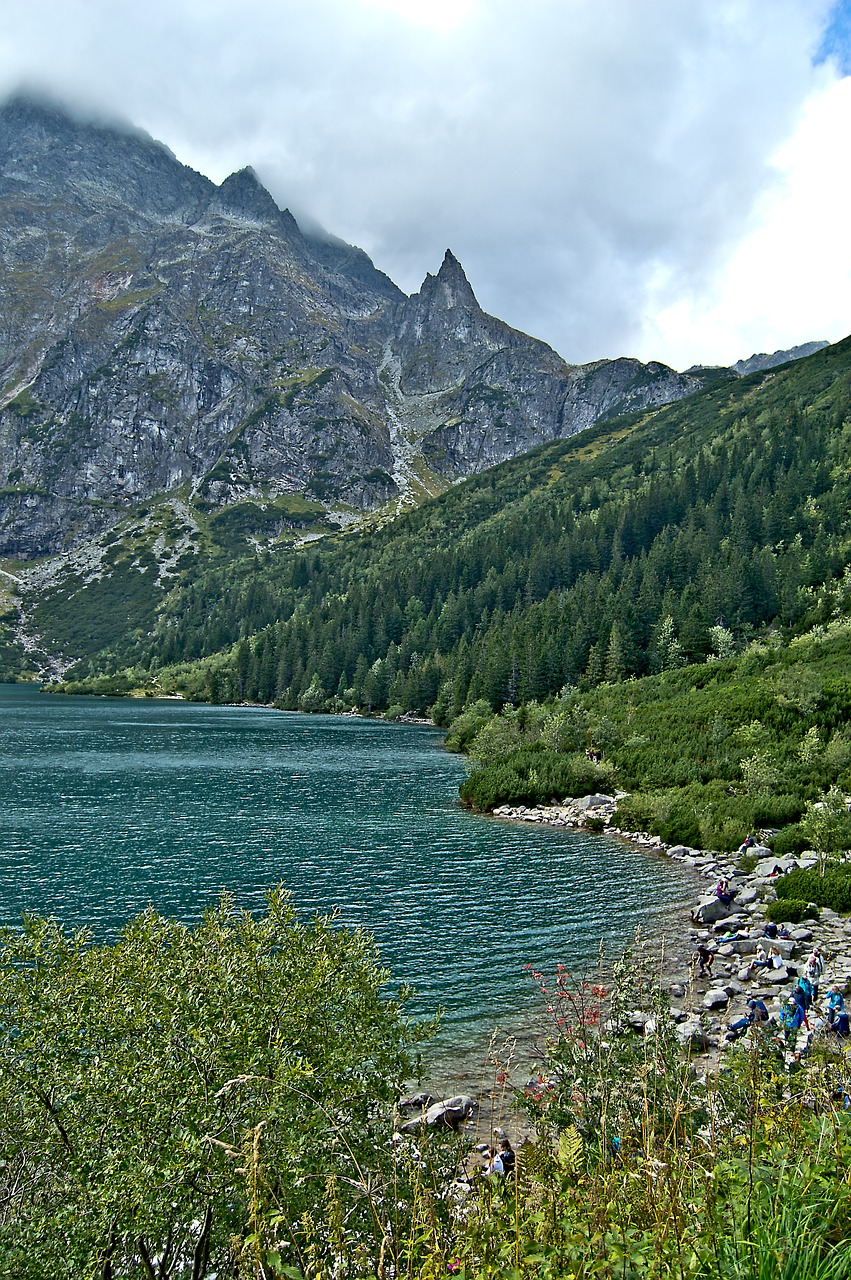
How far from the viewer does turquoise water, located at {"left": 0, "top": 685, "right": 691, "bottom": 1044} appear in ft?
93.5

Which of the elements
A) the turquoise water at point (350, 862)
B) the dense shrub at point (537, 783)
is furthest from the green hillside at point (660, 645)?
the turquoise water at point (350, 862)

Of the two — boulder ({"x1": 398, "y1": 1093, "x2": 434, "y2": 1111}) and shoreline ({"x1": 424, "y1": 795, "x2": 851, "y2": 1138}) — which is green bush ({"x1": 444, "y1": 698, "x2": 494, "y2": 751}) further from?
boulder ({"x1": 398, "y1": 1093, "x2": 434, "y2": 1111})

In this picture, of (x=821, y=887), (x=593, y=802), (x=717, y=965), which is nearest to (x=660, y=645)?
(x=593, y=802)

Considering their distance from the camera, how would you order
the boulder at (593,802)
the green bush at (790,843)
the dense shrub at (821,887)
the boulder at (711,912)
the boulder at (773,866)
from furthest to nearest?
the boulder at (593,802) < the green bush at (790,843) < the boulder at (773,866) < the dense shrub at (821,887) < the boulder at (711,912)

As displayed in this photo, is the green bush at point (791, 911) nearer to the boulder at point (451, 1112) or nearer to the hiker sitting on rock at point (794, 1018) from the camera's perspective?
the hiker sitting on rock at point (794, 1018)

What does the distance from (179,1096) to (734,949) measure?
2439 cm

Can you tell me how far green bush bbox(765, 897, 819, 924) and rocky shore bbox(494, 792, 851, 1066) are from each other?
0.40 meters

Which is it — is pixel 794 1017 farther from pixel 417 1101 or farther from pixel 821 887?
pixel 821 887

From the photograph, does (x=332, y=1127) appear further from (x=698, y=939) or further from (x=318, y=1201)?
(x=698, y=939)

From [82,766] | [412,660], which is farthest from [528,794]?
[412,660]

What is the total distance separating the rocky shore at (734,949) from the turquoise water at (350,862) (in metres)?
2.05

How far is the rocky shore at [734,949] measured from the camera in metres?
21.0

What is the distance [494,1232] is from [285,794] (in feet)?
194

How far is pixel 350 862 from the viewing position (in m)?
41.0
